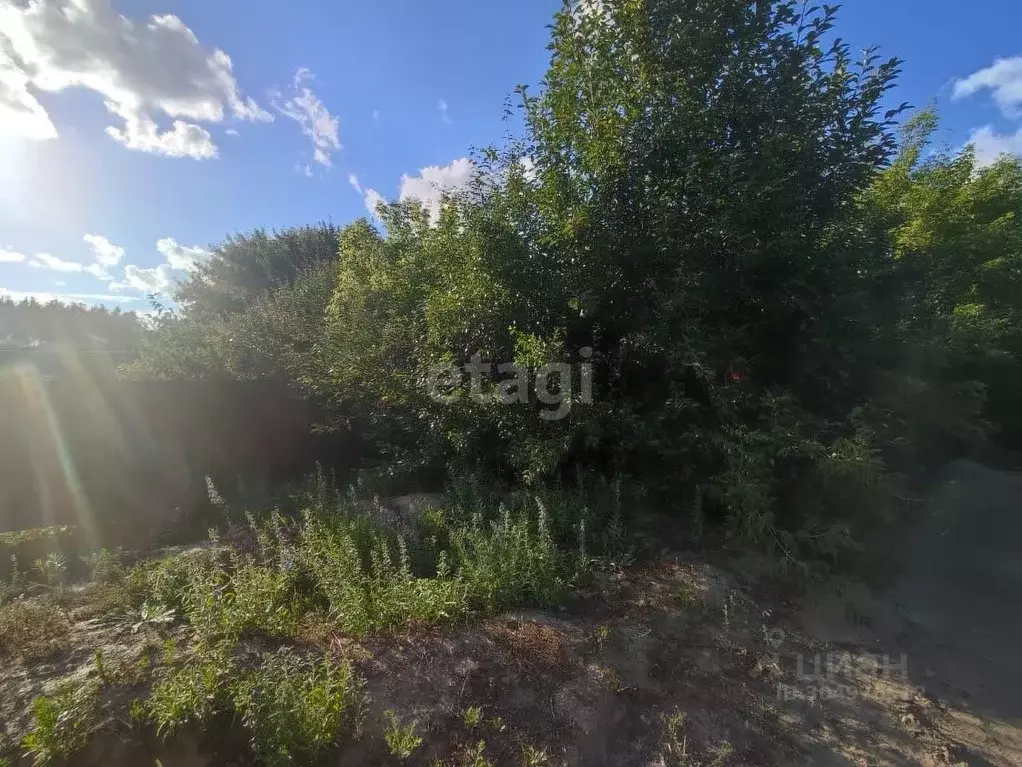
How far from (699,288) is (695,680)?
2.56m

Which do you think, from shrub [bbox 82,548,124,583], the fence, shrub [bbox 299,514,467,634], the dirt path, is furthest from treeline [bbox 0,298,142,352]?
the dirt path

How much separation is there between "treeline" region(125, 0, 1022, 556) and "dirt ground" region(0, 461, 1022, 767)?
1.97 ft

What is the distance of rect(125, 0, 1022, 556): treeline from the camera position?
3.73 meters

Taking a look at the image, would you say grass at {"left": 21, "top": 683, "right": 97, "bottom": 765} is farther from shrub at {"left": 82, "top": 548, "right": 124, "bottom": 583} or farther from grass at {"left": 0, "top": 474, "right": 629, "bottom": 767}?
shrub at {"left": 82, "top": 548, "right": 124, "bottom": 583}

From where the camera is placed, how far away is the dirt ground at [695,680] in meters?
2.18

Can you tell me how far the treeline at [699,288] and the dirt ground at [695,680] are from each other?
0.60 meters

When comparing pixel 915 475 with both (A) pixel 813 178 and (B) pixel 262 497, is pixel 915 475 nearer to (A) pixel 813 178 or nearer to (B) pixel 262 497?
(A) pixel 813 178

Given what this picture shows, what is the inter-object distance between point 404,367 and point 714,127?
11.3ft

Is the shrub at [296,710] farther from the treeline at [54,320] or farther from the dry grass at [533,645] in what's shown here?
the treeline at [54,320]

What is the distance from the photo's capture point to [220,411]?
307 inches

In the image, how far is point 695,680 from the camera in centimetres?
260

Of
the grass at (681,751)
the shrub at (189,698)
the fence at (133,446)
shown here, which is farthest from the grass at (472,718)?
the fence at (133,446)

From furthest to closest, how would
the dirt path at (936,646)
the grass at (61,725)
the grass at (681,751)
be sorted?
the dirt path at (936,646) < the grass at (681,751) < the grass at (61,725)

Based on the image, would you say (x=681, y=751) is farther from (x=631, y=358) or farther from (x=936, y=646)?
(x=631, y=358)
